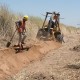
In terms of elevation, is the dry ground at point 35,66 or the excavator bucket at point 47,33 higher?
the dry ground at point 35,66

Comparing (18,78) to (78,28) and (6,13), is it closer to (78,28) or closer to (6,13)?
(6,13)

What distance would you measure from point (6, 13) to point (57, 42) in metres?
4.88

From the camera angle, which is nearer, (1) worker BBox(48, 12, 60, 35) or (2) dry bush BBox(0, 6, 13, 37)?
(2) dry bush BBox(0, 6, 13, 37)

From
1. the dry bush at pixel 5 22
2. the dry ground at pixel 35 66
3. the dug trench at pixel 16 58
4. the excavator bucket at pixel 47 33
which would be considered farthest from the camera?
the excavator bucket at pixel 47 33

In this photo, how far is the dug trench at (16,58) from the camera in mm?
13328

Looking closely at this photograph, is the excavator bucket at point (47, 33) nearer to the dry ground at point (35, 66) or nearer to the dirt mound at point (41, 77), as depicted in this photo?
the dry ground at point (35, 66)

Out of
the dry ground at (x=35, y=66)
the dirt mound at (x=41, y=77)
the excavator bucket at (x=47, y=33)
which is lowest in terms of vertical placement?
the excavator bucket at (x=47, y=33)

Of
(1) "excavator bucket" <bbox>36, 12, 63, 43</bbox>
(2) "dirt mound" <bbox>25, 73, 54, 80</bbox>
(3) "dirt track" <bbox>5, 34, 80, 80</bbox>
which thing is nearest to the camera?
(2) "dirt mound" <bbox>25, 73, 54, 80</bbox>

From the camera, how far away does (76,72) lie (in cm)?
Answer: 1206

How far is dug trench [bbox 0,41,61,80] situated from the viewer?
1333 cm

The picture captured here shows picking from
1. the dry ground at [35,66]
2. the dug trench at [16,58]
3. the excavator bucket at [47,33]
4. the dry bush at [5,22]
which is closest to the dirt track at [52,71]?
the dry ground at [35,66]

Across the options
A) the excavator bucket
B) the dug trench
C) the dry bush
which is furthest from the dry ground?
the excavator bucket

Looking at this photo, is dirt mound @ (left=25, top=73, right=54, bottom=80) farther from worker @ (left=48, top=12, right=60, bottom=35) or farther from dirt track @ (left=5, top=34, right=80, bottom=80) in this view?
worker @ (left=48, top=12, right=60, bottom=35)

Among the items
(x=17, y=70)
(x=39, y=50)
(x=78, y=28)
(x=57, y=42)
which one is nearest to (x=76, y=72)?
(x=17, y=70)
